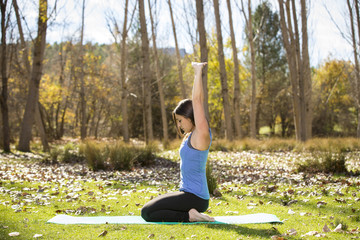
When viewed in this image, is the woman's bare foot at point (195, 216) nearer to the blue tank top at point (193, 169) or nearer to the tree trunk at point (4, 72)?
the blue tank top at point (193, 169)

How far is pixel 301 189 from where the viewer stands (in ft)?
21.0

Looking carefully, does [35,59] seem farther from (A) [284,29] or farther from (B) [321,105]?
(B) [321,105]

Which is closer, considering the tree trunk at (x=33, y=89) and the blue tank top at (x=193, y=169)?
the blue tank top at (x=193, y=169)

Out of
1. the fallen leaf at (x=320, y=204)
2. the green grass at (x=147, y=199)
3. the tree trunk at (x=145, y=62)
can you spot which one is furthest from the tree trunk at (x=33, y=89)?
the fallen leaf at (x=320, y=204)

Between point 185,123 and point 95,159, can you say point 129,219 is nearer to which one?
point 185,123

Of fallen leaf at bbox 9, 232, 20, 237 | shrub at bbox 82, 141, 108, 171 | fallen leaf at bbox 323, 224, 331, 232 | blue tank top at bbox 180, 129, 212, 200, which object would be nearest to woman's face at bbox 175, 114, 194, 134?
blue tank top at bbox 180, 129, 212, 200

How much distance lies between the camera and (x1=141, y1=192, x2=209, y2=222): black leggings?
13.3ft

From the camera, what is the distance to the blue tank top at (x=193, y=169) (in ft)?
12.8

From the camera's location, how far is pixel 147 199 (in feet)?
19.4

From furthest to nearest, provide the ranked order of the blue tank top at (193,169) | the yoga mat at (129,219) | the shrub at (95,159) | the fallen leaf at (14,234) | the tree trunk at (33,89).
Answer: the tree trunk at (33,89) → the shrub at (95,159) → the yoga mat at (129,219) → the blue tank top at (193,169) → the fallen leaf at (14,234)

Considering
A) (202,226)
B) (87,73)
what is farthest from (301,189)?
(87,73)

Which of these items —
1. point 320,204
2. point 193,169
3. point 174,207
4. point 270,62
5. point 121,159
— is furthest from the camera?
point 270,62

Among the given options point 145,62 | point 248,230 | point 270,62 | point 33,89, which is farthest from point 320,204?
point 270,62

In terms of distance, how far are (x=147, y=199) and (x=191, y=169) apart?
88.3 inches
